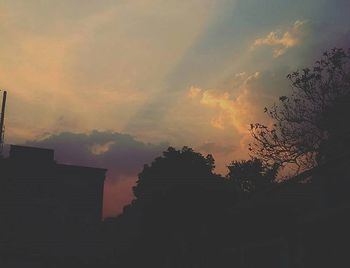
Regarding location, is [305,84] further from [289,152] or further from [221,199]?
[221,199]

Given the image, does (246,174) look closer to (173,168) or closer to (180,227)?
(173,168)

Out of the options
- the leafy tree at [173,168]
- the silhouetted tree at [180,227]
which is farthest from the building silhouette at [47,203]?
the silhouetted tree at [180,227]

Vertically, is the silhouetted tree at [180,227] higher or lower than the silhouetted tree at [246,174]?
lower

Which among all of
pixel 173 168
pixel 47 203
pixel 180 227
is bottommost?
pixel 180 227

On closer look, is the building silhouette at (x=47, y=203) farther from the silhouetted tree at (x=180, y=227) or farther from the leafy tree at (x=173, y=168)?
the silhouetted tree at (x=180, y=227)

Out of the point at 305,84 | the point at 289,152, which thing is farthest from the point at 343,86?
the point at 289,152

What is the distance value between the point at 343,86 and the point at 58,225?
27.5m

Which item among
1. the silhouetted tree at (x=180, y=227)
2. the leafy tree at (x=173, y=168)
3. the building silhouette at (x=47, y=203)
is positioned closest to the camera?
the silhouetted tree at (x=180, y=227)

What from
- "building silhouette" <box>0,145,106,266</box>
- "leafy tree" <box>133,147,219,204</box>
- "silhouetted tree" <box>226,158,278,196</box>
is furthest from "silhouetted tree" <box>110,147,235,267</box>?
"silhouetted tree" <box>226,158,278,196</box>

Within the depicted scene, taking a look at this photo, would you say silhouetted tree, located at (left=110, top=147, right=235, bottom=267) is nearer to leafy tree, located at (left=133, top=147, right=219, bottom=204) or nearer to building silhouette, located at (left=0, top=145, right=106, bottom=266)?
building silhouette, located at (left=0, top=145, right=106, bottom=266)

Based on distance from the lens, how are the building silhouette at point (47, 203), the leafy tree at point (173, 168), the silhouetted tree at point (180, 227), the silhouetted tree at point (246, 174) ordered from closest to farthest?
the silhouetted tree at point (180, 227), the building silhouette at point (47, 203), the leafy tree at point (173, 168), the silhouetted tree at point (246, 174)

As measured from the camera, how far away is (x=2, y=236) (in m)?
36.9

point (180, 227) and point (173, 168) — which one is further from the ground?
point (173, 168)

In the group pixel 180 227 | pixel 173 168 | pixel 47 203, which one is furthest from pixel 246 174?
pixel 180 227
